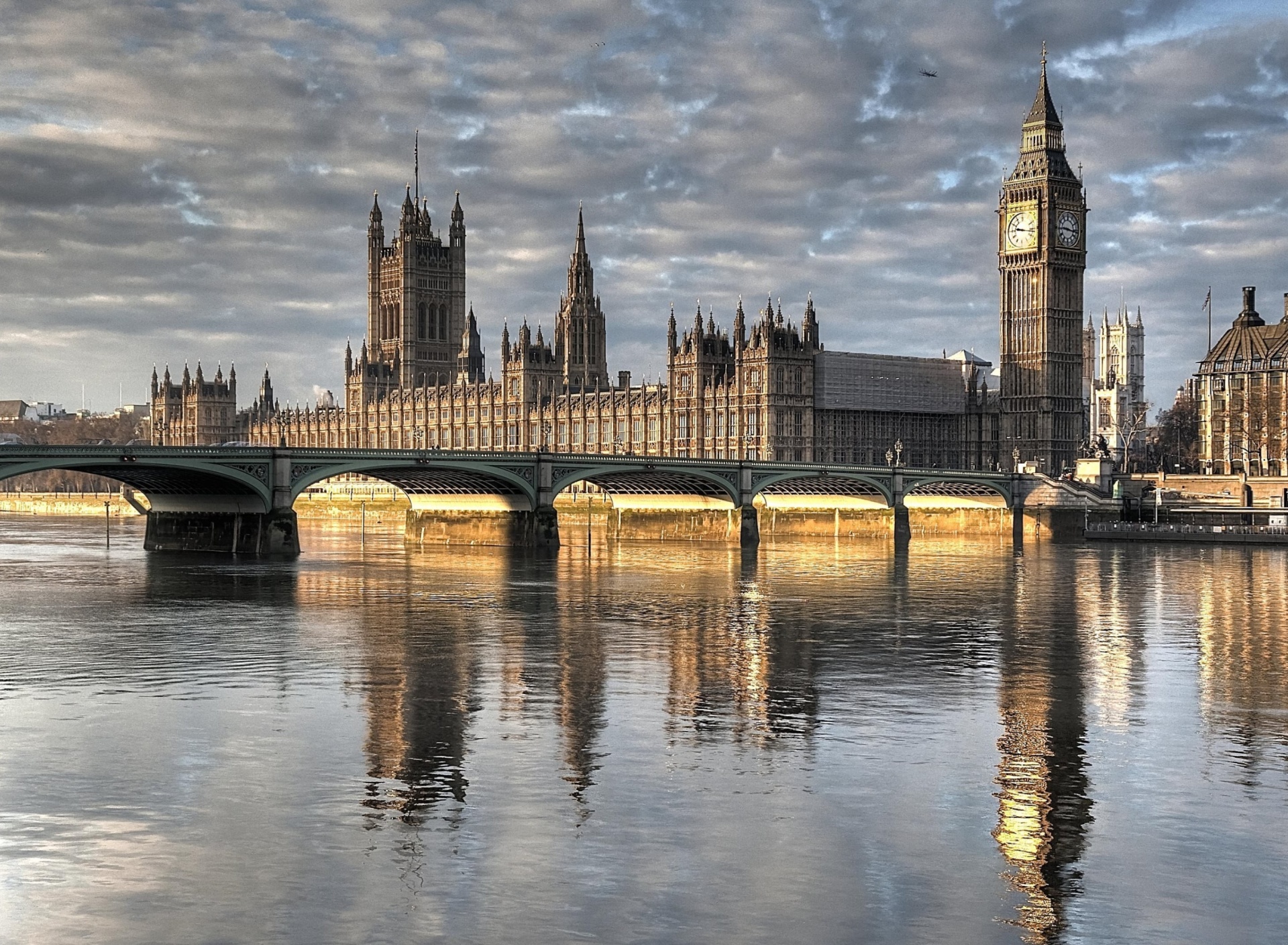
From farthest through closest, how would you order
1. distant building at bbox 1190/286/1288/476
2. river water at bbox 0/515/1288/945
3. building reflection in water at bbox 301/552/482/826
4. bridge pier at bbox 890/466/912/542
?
distant building at bbox 1190/286/1288/476 < bridge pier at bbox 890/466/912/542 < building reflection in water at bbox 301/552/482/826 < river water at bbox 0/515/1288/945

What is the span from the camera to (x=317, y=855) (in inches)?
733

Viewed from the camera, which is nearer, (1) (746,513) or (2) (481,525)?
(2) (481,525)

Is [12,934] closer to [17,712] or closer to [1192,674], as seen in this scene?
[17,712]

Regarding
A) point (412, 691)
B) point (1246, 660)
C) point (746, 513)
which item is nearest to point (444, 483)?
point (746, 513)

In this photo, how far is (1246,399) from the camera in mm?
142500

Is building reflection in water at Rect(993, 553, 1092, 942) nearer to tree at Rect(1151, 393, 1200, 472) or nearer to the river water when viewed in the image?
the river water

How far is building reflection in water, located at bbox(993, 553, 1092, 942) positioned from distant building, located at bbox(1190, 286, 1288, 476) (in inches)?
3997

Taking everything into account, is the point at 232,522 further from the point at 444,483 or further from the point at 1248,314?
the point at 1248,314

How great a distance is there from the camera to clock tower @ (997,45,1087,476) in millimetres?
151875

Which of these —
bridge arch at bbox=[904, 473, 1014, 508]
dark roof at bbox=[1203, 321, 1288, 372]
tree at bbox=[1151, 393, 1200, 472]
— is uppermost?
dark roof at bbox=[1203, 321, 1288, 372]

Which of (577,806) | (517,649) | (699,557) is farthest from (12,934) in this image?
(699,557)

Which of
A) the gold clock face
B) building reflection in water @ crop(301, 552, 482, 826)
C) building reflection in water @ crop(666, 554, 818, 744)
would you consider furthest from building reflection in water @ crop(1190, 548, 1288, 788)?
the gold clock face

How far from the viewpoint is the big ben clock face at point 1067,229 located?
15275 cm

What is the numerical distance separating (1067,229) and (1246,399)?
925 inches
